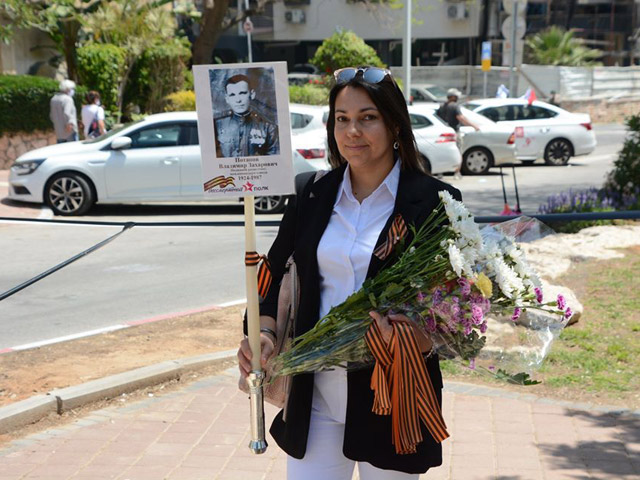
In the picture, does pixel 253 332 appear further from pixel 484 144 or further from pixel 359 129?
pixel 484 144

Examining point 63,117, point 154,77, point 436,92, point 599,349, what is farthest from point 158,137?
point 436,92

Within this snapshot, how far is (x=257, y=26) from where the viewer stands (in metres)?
49.2

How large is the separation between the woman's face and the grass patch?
2.14 m

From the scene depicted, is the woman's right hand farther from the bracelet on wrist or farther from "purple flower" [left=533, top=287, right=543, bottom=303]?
"purple flower" [left=533, top=287, right=543, bottom=303]

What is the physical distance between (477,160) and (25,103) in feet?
34.8

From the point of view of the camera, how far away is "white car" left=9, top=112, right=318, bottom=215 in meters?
14.6

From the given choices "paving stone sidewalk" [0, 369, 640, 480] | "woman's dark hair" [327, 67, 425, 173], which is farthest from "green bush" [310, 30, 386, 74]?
"woman's dark hair" [327, 67, 425, 173]

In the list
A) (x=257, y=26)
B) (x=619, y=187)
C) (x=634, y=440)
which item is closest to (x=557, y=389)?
(x=634, y=440)

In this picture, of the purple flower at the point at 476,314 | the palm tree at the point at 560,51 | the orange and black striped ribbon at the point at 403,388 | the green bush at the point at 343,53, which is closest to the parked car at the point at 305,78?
the green bush at the point at 343,53

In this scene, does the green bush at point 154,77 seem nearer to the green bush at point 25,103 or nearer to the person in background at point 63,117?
the green bush at point 25,103

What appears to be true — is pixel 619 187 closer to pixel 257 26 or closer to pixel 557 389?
pixel 557 389

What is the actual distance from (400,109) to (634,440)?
10.0 ft

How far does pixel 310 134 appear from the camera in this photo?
51.8 ft

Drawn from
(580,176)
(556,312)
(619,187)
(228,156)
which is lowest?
(580,176)
